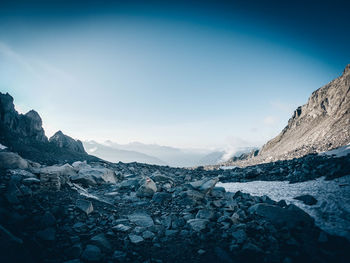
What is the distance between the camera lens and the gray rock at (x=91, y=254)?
3.92 m

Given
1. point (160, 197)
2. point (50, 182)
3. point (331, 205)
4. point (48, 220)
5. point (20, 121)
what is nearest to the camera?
point (48, 220)

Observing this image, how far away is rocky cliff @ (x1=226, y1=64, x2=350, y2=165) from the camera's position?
37.1m

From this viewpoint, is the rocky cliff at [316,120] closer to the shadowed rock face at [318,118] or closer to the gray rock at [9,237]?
the shadowed rock face at [318,118]

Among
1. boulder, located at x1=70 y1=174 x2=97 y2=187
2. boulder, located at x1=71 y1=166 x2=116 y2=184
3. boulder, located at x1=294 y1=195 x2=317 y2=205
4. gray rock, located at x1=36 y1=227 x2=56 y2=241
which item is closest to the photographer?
gray rock, located at x1=36 y1=227 x2=56 y2=241

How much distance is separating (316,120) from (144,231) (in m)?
A: 64.3

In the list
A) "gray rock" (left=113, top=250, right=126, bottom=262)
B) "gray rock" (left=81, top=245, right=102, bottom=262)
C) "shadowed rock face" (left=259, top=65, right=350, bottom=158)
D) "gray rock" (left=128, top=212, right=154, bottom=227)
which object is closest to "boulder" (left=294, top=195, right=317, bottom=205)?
"gray rock" (left=128, top=212, right=154, bottom=227)

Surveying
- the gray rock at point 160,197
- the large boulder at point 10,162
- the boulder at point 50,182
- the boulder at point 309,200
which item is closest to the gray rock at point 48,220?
the boulder at point 50,182

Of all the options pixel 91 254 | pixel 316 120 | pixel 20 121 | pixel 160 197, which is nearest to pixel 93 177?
pixel 160 197

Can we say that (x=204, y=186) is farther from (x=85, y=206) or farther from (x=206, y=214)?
(x=85, y=206)

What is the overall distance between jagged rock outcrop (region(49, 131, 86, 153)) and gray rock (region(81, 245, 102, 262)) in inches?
1359

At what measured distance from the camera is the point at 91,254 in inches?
156

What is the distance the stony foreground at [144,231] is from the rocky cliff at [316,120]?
33.7m

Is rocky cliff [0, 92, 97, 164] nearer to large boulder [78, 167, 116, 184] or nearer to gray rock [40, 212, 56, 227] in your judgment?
large boulder [78, 167, 116, 184]

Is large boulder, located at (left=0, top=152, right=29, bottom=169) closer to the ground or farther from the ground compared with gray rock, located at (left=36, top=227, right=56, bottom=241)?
farther from the ground
